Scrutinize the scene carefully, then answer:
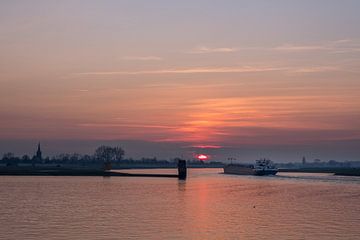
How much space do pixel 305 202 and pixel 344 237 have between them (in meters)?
26.6

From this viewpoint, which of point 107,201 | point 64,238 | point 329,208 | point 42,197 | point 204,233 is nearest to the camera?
point 64,238

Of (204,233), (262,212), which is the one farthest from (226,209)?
(204,233)

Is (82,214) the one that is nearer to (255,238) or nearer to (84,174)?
(255,238)

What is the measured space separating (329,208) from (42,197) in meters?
31.5

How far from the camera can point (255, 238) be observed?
34.0 meters

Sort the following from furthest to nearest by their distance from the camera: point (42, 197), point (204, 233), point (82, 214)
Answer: point (42, 197) < point (82, 214) < point (204, 233)

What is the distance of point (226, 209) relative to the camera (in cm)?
5225

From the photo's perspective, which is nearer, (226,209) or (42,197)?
(226,209)

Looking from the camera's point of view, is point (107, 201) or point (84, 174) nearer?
point (107, 201)

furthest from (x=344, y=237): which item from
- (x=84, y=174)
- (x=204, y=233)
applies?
(x=84, y=174)

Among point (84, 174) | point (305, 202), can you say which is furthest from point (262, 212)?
point (84, 174)

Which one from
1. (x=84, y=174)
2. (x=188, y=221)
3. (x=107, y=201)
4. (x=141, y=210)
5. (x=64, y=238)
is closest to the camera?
(x=64, y=238)

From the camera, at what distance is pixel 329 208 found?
5388 cm

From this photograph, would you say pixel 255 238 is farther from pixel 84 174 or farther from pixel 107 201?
pixel 84 174
